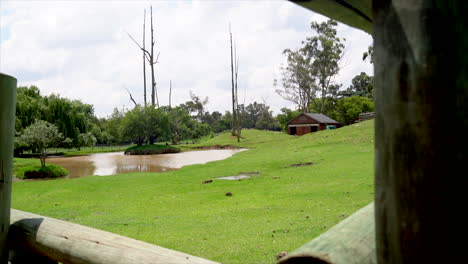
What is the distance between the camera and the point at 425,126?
3.15 feet

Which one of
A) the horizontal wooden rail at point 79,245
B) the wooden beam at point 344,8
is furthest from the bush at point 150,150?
the wooden beam at point 344,8

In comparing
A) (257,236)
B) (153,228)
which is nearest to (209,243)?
(257,236)

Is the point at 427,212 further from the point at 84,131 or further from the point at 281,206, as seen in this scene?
the point at 84,131

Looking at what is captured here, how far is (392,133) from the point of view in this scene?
101cm

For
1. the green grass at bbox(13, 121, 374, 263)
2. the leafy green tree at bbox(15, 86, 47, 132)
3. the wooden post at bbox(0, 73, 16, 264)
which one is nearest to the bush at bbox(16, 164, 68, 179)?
the green grass at bbox(13, 121, 374, 263)

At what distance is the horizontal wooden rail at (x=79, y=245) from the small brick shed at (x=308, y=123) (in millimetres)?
51597

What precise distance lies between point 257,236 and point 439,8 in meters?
5.86

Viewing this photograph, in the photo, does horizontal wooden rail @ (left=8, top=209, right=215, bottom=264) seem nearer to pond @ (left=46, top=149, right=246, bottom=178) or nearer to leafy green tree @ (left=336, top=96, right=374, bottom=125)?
pond @ (left=46, top=149, right=246, bottom=178)

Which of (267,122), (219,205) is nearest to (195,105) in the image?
(267,122)

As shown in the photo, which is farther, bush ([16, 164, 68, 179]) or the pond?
the pond

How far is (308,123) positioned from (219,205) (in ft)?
149

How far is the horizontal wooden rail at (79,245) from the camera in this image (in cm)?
201

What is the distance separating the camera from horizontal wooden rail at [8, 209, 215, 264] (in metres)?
2.01

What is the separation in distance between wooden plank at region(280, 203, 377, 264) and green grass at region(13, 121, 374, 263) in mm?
3953
